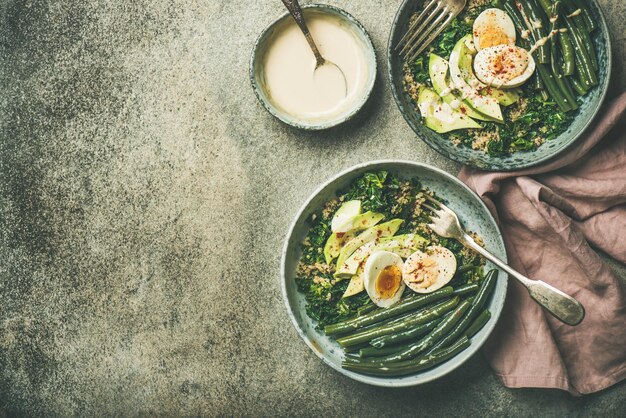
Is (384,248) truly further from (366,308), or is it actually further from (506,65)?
(506,65)

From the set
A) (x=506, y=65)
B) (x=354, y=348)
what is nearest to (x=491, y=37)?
(x=506, y=65)

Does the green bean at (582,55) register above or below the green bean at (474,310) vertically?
above

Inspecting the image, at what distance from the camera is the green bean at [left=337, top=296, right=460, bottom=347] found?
217cm

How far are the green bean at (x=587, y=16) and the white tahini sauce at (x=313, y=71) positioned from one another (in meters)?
0.89

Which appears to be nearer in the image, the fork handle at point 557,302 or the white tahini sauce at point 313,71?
the fork handle at point 557,302

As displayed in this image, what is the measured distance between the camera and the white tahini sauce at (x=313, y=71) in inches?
90.4

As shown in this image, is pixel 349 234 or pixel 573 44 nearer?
pixel 573 44

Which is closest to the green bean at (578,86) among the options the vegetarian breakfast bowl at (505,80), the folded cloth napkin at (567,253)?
the vegetarian breakfast bowl at (505,80)

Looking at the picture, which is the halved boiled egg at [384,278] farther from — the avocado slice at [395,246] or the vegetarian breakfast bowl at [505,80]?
the vegetarian breakfast bowl at [505,80]

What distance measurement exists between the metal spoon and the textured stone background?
0.22 meters

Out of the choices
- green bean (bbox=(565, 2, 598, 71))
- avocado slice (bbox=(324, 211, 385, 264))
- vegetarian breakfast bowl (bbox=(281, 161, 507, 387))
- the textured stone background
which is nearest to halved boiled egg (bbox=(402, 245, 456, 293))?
vegetarian breakfast bowl (bbox=(281, 161, 507, 387))

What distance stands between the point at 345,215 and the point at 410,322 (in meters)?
0.53

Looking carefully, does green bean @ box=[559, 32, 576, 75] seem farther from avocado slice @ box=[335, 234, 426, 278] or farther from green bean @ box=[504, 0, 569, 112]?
avocado slice @ box=[335, 234, 426, 278]

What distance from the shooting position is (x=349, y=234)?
7.38ft
